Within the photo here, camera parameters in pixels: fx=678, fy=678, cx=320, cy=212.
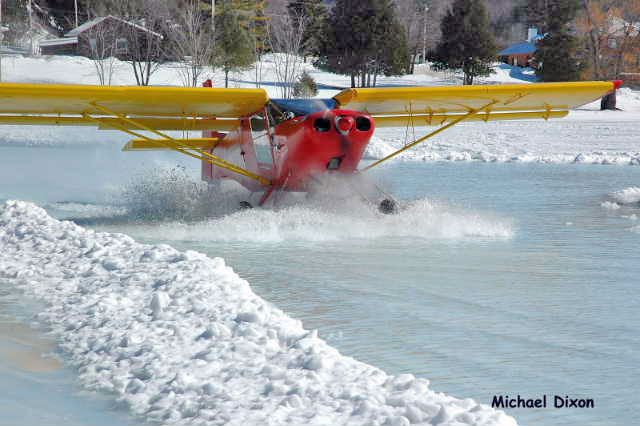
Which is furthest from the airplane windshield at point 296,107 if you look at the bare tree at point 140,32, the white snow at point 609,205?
the bare tree at point 140,32

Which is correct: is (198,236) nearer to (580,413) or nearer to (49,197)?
(49,197)

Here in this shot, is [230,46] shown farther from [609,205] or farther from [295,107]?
[295,107]

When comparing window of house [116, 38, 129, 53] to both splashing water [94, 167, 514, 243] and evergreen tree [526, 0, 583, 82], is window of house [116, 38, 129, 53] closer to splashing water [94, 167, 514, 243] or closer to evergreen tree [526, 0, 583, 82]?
evergreen tree [526, 0, 583, 82]

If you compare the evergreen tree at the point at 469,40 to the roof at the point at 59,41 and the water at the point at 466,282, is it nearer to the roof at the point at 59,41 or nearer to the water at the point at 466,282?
the roof at the point at 59,41

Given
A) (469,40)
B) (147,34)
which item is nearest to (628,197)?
(147,34)

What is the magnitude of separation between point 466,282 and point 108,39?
41991mm

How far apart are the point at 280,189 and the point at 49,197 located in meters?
4.83

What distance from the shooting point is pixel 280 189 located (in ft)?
29.3

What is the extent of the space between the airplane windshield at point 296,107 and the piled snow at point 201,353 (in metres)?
3.00

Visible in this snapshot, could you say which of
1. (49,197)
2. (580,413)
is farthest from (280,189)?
(580,413)

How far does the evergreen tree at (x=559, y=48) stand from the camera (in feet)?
140

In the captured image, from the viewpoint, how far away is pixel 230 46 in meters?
41.4

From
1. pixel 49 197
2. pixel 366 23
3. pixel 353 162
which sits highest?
pixel 366 23

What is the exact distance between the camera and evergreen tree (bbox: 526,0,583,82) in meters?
42.7
